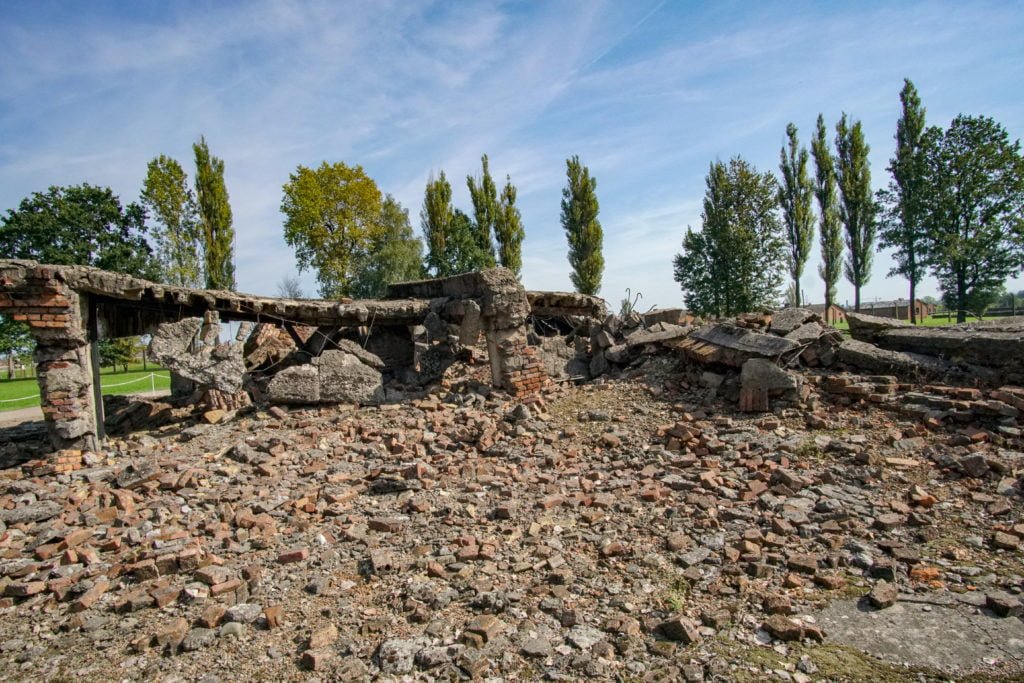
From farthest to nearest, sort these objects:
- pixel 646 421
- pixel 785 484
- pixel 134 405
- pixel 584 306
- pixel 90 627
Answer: pixel 584 306
pixel 134 405
pixel 646 421
pixel 785 484
pixel 90 627

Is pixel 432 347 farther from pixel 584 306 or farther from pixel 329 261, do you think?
pixel 329 261

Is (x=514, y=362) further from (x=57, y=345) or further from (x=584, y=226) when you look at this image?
(x=584, y=226)

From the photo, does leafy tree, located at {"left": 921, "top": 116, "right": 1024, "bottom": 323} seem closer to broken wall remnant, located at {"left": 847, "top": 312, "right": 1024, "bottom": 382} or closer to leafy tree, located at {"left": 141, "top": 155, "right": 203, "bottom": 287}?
broken wall remnant, located at {"left": 847, "top": 312, "right": 1024, "bottom": 382}

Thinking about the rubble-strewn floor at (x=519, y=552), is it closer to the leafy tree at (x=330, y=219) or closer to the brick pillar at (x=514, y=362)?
the brick pillar at (x=514, y=362)

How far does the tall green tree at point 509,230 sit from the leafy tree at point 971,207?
16.6 metres

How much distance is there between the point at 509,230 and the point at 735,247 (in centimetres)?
1023

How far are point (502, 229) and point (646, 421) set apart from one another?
1963 cm

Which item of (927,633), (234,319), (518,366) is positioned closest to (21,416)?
(234,319)

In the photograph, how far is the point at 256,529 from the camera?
15.8ft

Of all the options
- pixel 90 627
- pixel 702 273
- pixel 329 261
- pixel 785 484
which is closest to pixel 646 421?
pixel 785 484

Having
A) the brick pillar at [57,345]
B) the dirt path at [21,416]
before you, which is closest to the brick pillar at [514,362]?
the brick pillar at [57,345]

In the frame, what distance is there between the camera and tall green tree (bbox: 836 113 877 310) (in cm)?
2527

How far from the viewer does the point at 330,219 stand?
1033 inches

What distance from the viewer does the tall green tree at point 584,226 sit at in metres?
26.6
